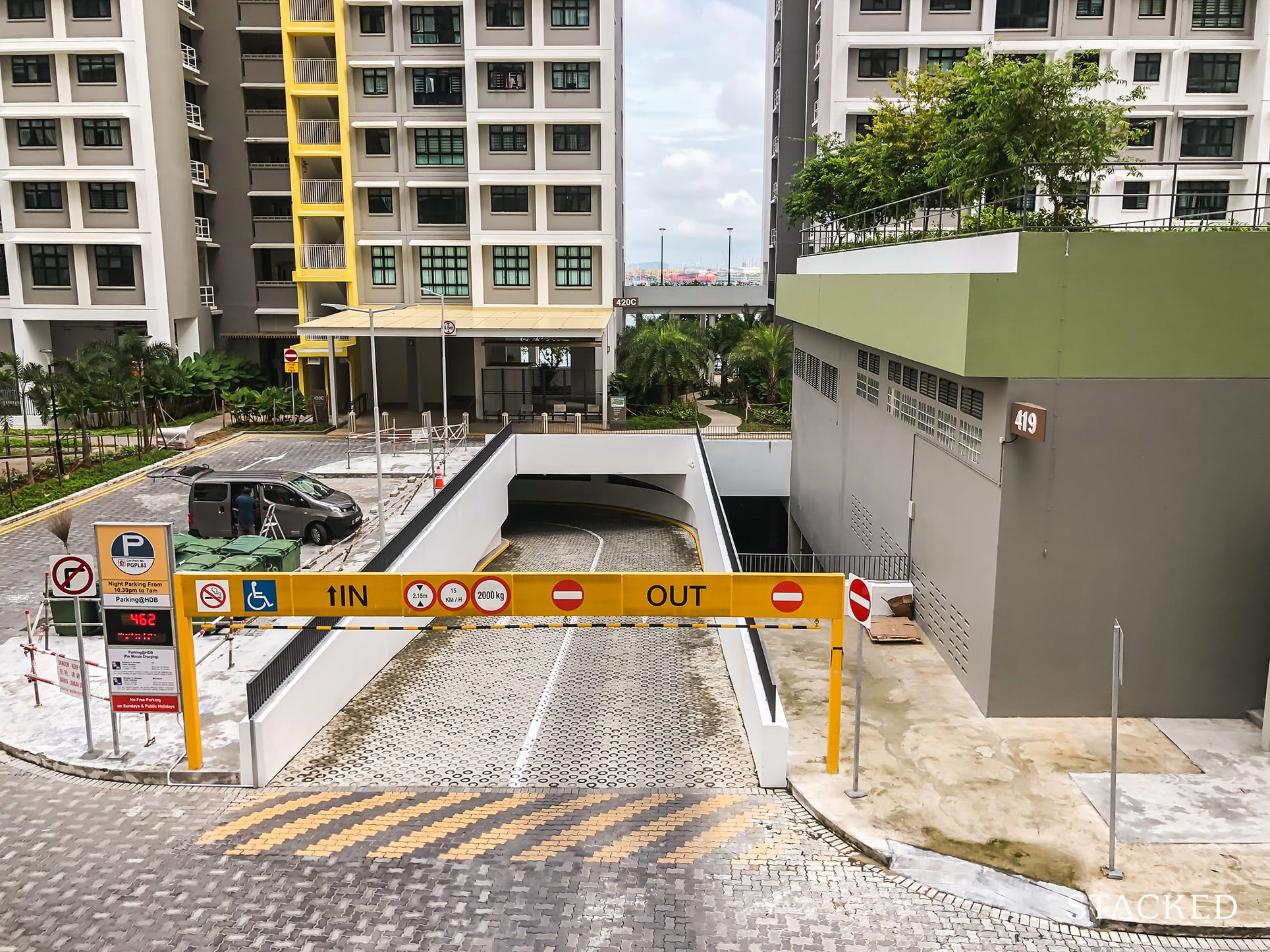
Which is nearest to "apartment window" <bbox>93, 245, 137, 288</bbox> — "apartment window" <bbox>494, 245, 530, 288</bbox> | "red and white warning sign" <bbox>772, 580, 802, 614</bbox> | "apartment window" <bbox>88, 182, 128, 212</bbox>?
"apartment window" <bbox>88, 182, 128, 212</bbox>

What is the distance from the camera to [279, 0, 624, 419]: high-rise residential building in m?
39.1

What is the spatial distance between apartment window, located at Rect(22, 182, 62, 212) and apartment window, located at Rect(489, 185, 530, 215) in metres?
17.8

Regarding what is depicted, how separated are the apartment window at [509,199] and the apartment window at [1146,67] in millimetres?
24623

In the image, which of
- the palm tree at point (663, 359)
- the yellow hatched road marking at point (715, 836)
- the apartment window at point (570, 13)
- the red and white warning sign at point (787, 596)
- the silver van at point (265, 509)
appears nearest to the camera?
the yellow hatched road marking at point (715, 836)

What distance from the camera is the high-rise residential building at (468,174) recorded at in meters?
39.1

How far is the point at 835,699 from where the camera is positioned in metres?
13.0

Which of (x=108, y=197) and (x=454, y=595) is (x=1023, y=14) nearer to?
(x=108, y=197)

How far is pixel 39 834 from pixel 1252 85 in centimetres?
4683

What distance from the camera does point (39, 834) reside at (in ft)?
38.8

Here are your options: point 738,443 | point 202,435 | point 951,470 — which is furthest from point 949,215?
point 202,435

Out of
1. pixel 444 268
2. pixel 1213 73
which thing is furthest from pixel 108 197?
pixel 1213 73

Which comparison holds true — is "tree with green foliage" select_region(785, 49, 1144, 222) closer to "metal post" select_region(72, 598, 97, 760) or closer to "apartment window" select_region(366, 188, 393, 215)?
"metal post" select_region(72, 598, 97, 760)

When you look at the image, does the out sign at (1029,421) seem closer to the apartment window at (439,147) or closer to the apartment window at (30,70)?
the apartment window at (439,147)

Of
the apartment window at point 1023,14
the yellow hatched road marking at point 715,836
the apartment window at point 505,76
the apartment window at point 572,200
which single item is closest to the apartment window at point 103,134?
the apartment window at point 505,76
